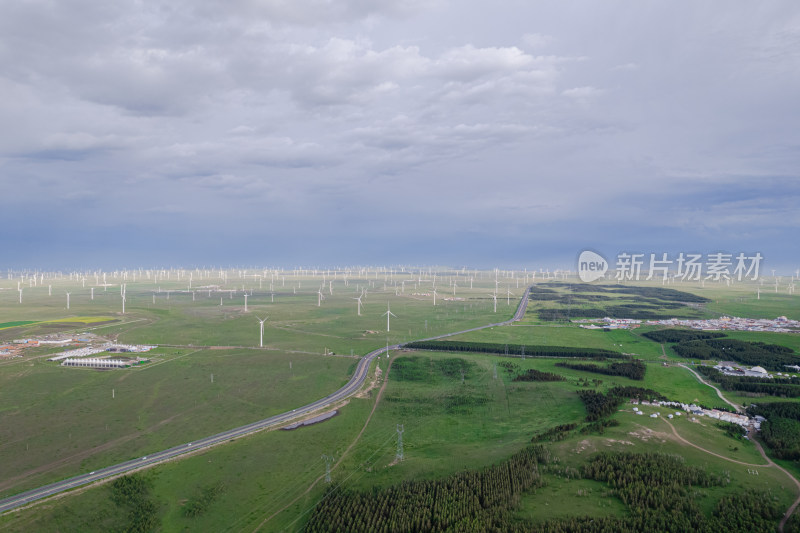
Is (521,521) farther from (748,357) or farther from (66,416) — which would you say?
(748,357)

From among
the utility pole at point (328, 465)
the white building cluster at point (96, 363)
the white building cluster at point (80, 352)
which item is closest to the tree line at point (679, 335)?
the utility pole at point (328, 465)

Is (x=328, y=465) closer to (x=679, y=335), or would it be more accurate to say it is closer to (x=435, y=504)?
(x=435, y=504)

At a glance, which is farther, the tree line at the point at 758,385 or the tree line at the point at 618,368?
the tree line at the point at 618,368

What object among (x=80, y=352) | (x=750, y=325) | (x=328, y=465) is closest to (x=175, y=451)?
(x=328, y=465)

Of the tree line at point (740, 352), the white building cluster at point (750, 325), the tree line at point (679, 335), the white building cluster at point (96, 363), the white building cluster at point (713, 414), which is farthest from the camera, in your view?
the white building cluster at point (750, 325)

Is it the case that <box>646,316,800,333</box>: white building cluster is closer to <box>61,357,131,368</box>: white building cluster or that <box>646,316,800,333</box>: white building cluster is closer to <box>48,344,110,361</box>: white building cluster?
<box>61,357,131,368</box>: white building cluster

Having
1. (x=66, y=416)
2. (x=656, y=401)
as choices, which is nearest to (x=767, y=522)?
(x=656, y=401)

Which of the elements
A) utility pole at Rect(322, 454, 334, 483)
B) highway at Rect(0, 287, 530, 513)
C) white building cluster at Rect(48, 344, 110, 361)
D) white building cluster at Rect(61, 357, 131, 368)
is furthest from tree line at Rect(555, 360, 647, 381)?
white building cluster at Rect(48, 344, 110, 361)

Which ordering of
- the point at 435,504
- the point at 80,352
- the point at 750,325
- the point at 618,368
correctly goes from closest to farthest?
the point at 435,504
the point at 618,368
the point at 80,352
the point at 750,325

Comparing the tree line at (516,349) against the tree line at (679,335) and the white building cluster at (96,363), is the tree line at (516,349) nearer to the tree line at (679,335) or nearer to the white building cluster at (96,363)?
the tree line at (679,335)
